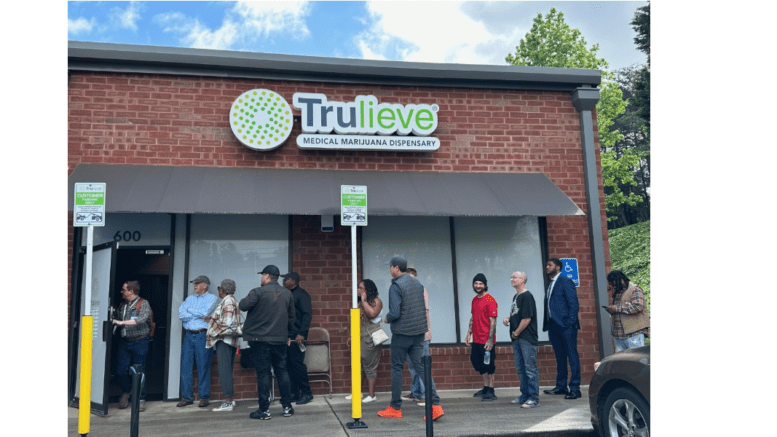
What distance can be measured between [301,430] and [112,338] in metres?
3.42

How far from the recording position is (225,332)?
8.66m

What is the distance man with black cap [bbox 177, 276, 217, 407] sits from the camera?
8.77 m

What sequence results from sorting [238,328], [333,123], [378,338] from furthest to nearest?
[333,123], [238,328], [378,338]

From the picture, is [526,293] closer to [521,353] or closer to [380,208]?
[521,353]

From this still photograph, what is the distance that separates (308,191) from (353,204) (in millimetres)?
2120

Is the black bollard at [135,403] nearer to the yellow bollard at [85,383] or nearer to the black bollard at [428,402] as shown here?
the yellow bollard at [85,383]

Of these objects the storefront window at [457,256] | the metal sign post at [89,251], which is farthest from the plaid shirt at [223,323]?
the storefront window at [457,256]

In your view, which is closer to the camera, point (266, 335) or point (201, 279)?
point (266, 335)

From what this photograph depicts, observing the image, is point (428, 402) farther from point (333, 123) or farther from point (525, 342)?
point (333, 123)

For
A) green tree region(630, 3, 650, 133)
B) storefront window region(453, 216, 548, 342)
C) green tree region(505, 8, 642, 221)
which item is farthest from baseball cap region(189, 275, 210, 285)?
green tree region(630, 3, 650, 133)

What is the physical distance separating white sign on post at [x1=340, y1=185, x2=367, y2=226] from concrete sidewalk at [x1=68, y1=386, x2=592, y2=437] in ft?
8.06

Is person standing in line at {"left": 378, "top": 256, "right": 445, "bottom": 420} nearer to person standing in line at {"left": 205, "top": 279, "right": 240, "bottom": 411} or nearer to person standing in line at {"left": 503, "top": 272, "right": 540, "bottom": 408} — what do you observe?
person standing in line at {"left": 503, "top": 272, "right": 540, "bottom": 408}

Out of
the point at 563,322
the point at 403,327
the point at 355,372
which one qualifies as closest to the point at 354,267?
the point at 403,327

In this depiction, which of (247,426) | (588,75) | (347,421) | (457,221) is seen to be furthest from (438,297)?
(588,75)
